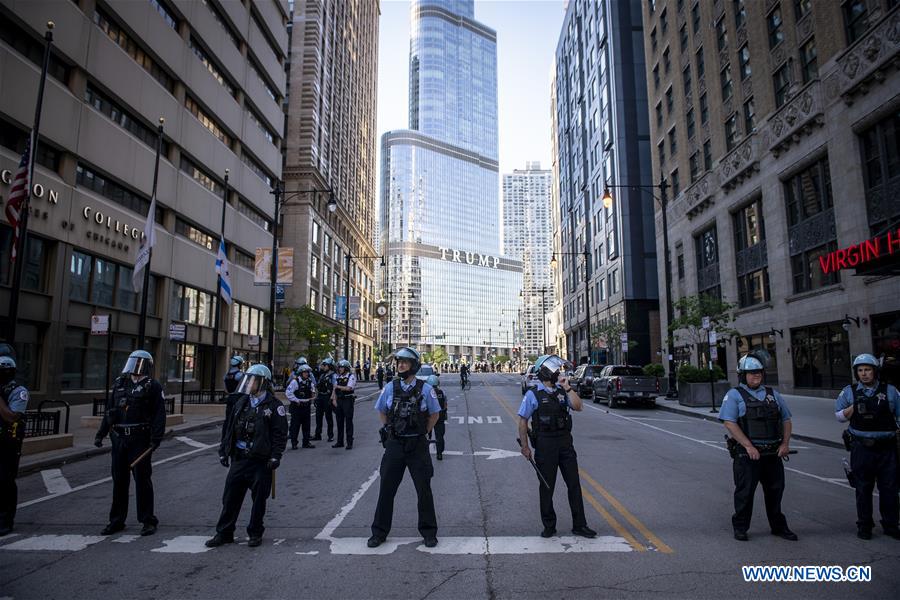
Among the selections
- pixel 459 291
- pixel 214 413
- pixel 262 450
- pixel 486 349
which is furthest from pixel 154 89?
pixel 486 349

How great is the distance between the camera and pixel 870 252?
12594 millimetres

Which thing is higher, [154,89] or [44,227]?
[154,89]

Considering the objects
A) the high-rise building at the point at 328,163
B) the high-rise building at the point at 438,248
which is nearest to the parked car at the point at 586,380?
the high-rise building at the point at 328,163

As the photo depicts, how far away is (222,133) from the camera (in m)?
38.7

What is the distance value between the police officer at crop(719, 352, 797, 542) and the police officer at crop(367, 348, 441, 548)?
3.28 m

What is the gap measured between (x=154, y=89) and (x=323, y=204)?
99.4 feet

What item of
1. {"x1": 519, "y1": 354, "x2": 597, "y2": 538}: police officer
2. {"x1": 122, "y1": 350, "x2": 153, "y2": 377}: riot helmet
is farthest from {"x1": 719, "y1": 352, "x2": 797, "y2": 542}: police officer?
{"x1": 122, "y1": 350, "x2": 153, "y2": 377}: riot helmet

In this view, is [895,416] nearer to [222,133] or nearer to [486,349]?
[222,133]

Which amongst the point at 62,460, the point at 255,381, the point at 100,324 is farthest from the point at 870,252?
the point at 100,324

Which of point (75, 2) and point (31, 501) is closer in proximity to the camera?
point (31, 501)

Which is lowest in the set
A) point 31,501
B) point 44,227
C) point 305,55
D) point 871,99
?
point 31,501

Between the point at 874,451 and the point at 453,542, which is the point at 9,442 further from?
the point at 874,451

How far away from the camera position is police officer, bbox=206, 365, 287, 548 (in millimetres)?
5754

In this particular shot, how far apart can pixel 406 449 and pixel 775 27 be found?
32.9 meters
